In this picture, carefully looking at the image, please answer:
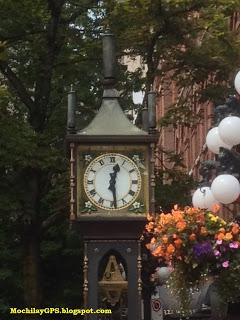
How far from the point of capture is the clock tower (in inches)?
289

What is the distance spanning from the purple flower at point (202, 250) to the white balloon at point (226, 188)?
1.30 m

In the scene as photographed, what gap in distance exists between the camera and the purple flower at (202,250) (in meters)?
6.93

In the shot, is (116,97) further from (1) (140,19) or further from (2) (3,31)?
(2) (3,31)

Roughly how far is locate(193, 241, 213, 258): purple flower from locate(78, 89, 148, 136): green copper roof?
1358mm

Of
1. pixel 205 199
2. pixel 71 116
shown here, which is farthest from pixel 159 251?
pixel 205 199

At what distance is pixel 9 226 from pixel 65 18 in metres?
4.91

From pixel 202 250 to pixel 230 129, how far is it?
172 centimetres

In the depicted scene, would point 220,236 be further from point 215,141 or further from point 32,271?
point 32,271

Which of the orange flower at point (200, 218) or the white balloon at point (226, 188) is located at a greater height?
the white balloon at point (226, 188)

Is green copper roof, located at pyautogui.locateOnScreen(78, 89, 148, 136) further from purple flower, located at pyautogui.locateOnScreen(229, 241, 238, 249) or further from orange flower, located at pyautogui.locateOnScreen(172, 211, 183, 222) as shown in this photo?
purple flower, located at pyautogui.locateOnScreen(229, 241, 238, 249)

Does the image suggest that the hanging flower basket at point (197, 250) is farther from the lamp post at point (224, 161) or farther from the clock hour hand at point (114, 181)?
the lamp post at point (224, 161)

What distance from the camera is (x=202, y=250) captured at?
22.7ft

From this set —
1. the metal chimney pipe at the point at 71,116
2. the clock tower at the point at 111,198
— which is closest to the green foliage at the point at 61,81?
the metal chimney pipe at the point at 71,116

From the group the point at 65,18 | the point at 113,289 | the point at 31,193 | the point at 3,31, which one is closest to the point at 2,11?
the point at 3,31
